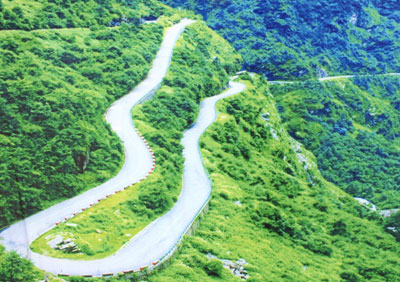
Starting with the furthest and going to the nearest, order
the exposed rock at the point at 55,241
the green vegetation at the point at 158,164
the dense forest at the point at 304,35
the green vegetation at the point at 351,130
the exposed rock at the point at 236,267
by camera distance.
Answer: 1. the dense forest at the point at 304,35
2. the green vegetation at the point at 351,130
3. the exposed rock at the point at 236,267
4. the green vegetation at the point at 158,164
5. the exposed rock at the point at 55,241

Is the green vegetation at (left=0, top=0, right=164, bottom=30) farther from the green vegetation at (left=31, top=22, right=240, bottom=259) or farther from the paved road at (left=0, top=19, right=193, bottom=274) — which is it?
the paved road at (left=0, top=19, right=193, bottom=274)

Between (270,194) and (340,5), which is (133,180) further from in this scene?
(340,5)

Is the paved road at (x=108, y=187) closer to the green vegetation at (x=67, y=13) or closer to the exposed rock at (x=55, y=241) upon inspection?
the exposed rock at (x=55, y=241)

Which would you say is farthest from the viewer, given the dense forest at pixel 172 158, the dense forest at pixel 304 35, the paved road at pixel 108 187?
the dense forest at pixel 304 35

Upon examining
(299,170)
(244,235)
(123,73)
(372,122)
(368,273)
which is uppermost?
(123,73)

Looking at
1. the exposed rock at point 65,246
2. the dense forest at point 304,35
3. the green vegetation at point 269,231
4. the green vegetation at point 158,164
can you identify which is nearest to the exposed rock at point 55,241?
the exposed rock at point 65,246

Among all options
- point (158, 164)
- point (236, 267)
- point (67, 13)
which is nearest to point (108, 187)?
point (158, 164)

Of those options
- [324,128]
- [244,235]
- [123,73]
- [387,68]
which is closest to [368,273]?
[244,235]
